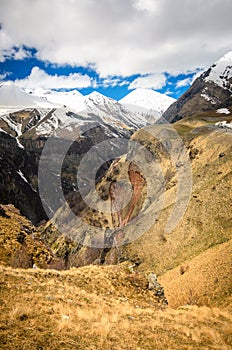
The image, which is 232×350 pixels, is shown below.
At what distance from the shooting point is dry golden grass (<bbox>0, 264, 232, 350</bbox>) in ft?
36.3

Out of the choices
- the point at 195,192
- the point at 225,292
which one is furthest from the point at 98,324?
the point at 195,192

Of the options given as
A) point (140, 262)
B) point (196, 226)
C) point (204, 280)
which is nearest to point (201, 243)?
point (196, 226)

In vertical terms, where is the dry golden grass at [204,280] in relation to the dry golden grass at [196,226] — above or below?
below

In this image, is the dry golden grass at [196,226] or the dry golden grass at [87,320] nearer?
the dry golden grass at [87,320]

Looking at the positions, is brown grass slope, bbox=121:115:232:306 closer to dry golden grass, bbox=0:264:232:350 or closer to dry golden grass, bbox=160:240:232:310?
dry golden grass, bbox=160:240:232:310

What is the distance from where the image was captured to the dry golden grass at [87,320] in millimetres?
11078

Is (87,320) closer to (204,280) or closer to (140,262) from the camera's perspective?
(204,280)

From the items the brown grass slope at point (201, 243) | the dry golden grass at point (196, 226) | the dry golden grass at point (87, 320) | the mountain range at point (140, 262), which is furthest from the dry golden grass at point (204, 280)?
the dry golden grass at point (87, 320)

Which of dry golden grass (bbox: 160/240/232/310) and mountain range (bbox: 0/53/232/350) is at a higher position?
mountain range (bbox: 0/53/232/350)

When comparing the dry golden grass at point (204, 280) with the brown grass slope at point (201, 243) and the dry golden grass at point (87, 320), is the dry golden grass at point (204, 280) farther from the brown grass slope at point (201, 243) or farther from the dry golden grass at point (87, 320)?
the dry golden grass at point (87, 320)

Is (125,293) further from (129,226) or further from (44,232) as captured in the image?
(44,232)

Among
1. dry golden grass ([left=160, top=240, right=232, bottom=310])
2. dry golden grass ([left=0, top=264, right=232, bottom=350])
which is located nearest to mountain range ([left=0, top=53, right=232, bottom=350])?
dry golden grass ([left=0, top=264, right=232, bottom=350])

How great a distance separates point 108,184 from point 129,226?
5257cm

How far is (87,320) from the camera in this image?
14.0m
